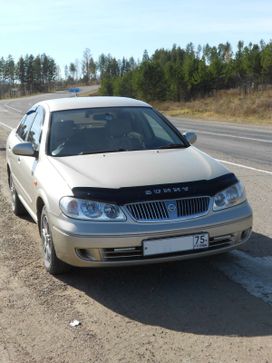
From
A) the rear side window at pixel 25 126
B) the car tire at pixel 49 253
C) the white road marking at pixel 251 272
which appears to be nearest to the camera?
the white road marking at pixel 251 272

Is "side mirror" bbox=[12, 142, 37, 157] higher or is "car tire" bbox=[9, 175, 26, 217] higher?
"side mirror" bbox=[12, 142, 37, 157]

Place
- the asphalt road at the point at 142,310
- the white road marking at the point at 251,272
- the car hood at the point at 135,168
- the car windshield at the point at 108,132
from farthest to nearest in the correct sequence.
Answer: the car windshield at the point at 108,132 < the car hood at the point at 135,168 < the white road marking at the point at 251,272 < the asphalt road at the point at 142,310

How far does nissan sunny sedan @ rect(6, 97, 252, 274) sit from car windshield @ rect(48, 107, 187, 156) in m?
0.02

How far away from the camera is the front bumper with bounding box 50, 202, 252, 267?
4.16 m

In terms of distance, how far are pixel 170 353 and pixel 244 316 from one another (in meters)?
0.76

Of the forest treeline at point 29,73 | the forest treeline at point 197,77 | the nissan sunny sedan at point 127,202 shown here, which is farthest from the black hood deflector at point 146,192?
the forest treeline at point 29,73

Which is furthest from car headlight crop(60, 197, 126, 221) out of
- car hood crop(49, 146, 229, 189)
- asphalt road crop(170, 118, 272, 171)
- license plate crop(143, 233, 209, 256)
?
asphalt road crop(170, 118, 272, 171)

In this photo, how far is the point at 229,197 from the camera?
4578mm

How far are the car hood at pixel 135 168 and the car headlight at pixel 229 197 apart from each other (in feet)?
0.57

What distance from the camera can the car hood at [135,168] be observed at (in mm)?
4445

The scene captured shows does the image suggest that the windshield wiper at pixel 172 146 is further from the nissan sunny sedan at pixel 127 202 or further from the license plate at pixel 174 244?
the license plate at pixel 174 244

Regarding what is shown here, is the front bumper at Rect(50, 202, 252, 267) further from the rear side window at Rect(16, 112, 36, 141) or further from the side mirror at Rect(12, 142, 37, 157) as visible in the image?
the rear side window at Rect(16, 112, 36, 141)

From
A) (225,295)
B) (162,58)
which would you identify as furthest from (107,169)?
(162,58)

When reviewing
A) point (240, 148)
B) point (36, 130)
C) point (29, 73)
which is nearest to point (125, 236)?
point (36, 130)
